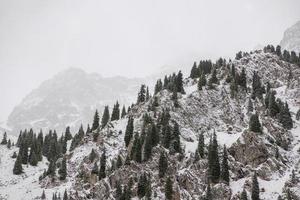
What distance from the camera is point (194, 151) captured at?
127 m

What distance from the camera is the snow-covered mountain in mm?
114562

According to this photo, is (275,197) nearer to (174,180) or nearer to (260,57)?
(174,180)

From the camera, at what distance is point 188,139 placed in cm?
13762

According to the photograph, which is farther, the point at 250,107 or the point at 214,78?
the point at 214,78

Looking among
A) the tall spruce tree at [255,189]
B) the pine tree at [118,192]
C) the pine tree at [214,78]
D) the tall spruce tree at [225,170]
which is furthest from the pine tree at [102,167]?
the pine tree at [214,78]

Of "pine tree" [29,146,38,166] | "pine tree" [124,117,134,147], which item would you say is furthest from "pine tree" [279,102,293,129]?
"pine tree" [29,146,38,166]

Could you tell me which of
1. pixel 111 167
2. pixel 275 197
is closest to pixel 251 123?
pixel 275 197

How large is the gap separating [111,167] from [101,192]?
982 centimetres

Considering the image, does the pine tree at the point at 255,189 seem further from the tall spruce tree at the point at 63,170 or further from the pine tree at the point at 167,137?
the tall spruce tree at the point at 63,170

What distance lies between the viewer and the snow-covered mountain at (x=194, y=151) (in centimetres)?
11456

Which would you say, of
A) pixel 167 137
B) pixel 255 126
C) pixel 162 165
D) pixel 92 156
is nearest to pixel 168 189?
pixel 162 165

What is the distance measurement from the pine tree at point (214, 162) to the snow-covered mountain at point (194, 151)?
228cm

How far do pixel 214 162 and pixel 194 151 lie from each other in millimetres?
11542

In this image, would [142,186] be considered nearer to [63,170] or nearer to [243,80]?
[63,170]
